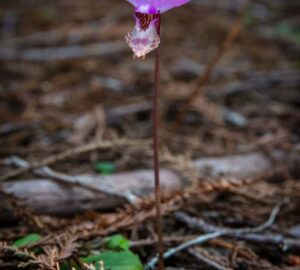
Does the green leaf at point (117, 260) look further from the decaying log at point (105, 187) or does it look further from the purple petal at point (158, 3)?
the purple petal at point (158, 3)

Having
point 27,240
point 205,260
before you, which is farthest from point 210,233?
point 27,240

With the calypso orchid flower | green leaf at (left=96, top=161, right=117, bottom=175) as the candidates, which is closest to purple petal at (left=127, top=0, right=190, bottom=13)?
the calypso orchid flower

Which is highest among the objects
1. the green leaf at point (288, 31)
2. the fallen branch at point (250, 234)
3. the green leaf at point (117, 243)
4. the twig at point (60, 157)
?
the green leaf at point (288, 31)

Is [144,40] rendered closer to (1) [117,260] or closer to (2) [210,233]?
(1) [117,260]

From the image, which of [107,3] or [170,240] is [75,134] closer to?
[170,240]

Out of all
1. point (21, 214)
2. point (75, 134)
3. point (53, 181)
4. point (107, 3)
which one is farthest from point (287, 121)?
point (107, 3)

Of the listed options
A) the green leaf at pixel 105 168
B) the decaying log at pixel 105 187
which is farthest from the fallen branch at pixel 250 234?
the green leaf at pixel 105 168
